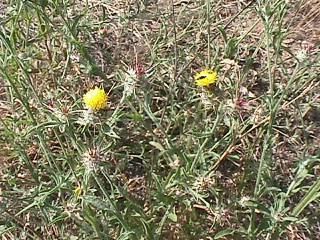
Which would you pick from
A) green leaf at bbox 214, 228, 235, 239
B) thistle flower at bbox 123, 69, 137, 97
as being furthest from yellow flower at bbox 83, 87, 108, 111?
green leaf at bbox 214, 228, 235, 239

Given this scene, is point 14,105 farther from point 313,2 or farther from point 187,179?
point 313,2

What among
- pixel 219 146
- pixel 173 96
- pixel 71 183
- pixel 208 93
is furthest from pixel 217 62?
pixel 71 183

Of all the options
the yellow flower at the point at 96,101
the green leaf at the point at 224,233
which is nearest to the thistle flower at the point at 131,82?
the yellow flower at the point at 96,101

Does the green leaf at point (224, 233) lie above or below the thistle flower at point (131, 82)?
below

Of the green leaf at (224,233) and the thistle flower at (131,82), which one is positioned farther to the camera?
the green leaf at (224,233)

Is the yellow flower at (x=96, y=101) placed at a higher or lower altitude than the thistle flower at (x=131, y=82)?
lower

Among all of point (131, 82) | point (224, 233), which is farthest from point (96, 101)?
point (224, 233)

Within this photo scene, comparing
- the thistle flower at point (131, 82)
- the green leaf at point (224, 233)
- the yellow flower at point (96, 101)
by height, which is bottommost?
the green leaf at point (224, 233)

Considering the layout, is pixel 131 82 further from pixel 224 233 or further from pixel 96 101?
pixel 224 233

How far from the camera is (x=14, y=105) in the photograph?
7.15 ft

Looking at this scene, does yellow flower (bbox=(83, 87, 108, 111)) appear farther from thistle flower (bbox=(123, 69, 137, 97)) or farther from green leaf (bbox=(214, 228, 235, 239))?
green leaf (bbox=(214, 228, 235, 239))

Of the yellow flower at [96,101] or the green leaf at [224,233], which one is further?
the green leaf at [224,233]

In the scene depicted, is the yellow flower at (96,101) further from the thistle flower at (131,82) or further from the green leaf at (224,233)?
the green leaf at (224,233)

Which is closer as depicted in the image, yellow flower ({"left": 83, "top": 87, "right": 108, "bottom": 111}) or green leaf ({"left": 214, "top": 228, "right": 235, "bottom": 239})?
yellow flower ({"left": 83, "top": 87, "right": 108, "bottom": 111})
